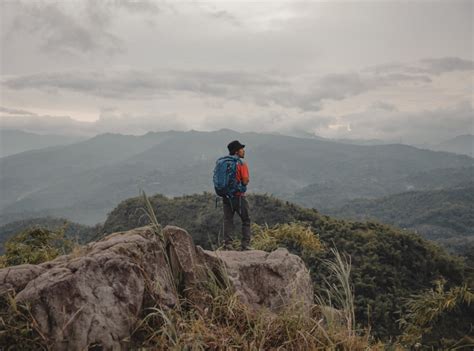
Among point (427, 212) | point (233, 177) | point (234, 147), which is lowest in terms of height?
point (427, 212)

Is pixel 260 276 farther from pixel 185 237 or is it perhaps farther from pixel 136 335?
pixel 136 335

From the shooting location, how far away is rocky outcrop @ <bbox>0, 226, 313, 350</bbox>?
3871 millimetres

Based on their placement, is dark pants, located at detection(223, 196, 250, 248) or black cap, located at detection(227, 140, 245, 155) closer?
black cap, located at detection(227, 140, 245, 155)

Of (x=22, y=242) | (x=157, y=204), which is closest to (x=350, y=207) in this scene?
(x=157, y=204)

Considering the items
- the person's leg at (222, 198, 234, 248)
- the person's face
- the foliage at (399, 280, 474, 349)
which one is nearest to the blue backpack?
the person's face

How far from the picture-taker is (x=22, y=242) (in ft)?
27.8

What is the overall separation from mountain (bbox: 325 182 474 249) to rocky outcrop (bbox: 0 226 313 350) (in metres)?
91.0

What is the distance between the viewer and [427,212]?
375 ft

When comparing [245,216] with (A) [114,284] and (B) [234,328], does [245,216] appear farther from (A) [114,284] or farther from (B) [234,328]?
(A) [114,284]

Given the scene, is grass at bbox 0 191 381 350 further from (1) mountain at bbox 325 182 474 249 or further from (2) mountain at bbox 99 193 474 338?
(1) mountain at bbox 325 182 474 249

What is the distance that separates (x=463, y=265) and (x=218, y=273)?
42.9ft

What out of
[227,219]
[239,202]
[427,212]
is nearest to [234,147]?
[239,202]

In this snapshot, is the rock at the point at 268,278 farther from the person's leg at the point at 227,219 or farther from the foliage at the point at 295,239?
the foliage at the point at 295,239

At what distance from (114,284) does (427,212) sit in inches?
4943
